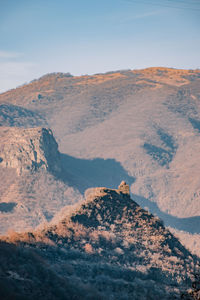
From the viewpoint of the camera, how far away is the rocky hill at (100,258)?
4612 cm

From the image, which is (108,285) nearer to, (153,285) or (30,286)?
(153,285)

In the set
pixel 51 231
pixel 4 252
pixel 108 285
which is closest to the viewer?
pixel 4 252

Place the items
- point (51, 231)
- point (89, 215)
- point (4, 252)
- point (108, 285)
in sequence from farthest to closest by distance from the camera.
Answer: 1. point (89, 215)
2. point (51, 231)
3. point (108, 285)
4. point (4, 252)

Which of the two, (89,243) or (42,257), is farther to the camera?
(89,243)

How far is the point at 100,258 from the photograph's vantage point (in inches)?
2352

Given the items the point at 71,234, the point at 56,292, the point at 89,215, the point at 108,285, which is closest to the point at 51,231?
the point at 71,234

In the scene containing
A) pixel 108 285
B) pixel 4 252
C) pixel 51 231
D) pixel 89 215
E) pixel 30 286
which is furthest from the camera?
pixel 89 215

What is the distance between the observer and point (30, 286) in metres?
43.7

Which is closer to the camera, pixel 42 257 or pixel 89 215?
pixel 42 257

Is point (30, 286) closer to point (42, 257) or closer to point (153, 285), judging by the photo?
point (42, 257)

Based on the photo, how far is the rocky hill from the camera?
4612 cm

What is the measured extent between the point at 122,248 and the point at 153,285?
9528 mm

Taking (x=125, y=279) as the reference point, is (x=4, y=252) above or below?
above

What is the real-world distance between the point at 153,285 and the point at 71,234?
1162 cm
